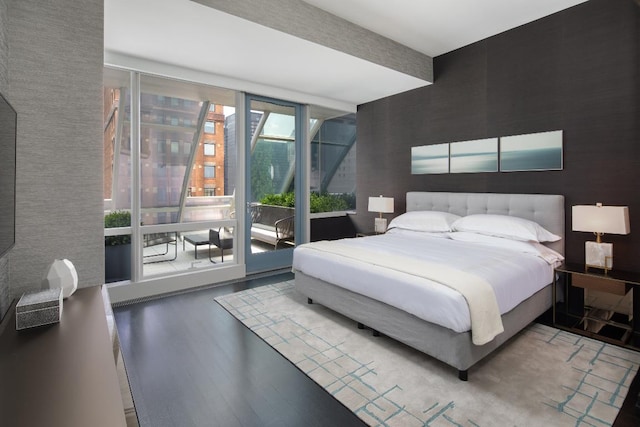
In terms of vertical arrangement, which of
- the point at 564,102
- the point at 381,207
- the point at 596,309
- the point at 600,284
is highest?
the point at 564,102

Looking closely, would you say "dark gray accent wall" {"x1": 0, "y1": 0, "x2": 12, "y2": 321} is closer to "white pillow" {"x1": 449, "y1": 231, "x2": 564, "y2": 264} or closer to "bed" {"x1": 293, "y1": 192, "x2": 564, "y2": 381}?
"bed" {"x1": 293, "y1": 192, "x2": 564, "y2": 381}

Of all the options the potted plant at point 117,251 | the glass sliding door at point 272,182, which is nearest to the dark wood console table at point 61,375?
the potted plant at point 117,251

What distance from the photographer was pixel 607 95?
9.82ft

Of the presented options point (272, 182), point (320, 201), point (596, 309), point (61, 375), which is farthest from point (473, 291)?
point (320, 201)

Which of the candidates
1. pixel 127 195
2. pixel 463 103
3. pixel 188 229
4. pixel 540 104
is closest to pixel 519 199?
pixel 540 104

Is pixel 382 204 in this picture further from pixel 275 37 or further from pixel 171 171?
pixel 171 171

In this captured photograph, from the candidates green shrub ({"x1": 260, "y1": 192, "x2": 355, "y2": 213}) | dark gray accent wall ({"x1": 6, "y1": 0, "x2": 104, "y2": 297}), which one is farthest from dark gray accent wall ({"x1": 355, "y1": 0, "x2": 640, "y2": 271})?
dark gray accent wall ({"x1": 6, "y1": 0, "x2": 104, "y2": 297})

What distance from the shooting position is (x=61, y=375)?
3.77 ft

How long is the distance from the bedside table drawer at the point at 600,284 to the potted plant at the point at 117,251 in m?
4.42

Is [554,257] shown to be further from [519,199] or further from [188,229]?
[188,229]

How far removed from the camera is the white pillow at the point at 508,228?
10.4 ft

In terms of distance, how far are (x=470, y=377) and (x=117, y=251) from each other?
3.62m

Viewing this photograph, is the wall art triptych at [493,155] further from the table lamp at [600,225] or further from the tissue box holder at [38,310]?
the tissue box holder at [38,310]

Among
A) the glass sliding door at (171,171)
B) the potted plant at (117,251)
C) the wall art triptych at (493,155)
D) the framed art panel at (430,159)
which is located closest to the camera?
the wall art triptych at (493,155)
